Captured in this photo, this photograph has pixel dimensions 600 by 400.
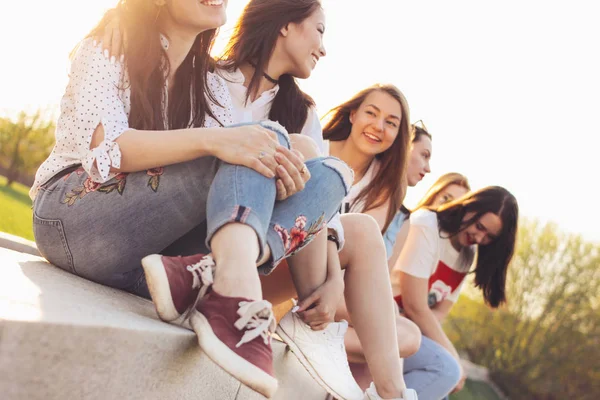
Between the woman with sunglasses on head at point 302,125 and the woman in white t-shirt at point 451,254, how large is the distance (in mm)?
1678

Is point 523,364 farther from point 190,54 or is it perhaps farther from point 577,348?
point 190,54

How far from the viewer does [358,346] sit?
10.6 feet

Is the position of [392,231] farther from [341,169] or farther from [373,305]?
[341,169]

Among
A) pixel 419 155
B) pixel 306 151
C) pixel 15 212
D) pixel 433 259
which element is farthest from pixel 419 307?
pixel 15 212

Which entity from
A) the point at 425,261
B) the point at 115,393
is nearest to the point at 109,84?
the point at 115,393

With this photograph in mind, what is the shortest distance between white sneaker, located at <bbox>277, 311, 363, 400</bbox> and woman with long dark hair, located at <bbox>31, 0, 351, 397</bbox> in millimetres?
407

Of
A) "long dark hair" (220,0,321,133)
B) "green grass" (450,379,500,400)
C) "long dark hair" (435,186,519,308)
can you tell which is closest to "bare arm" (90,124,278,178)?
"long dark hair" (220,0,321,133)

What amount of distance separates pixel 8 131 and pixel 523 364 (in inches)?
513

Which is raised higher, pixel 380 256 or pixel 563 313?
pixel 380 256

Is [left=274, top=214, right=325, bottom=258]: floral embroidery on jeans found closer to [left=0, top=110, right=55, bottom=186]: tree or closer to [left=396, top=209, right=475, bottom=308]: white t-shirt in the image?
Answer: [left=396, top=209, right=475, bottom=308]: white t-shirt

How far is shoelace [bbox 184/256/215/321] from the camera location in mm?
1597

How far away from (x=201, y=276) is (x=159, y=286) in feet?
0.32

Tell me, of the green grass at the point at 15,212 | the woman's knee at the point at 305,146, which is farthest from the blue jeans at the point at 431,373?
the green grass at the point at 15,212

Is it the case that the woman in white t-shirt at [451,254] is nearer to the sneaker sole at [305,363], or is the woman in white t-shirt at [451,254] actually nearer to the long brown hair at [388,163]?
the long brown hair at [388,163]
